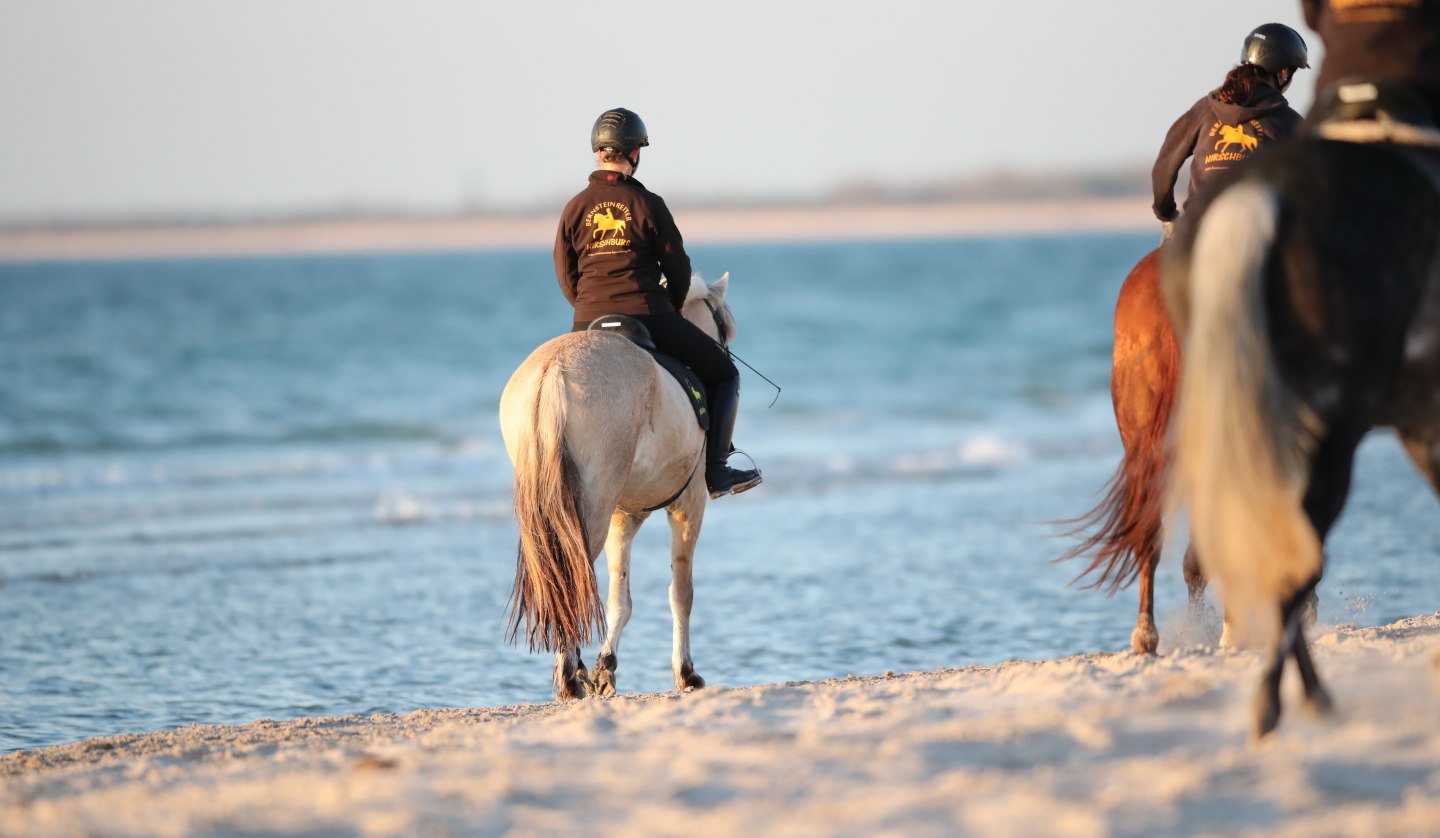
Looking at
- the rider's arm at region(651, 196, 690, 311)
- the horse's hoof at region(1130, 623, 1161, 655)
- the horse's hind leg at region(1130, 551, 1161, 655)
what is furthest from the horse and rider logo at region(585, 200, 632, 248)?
the horse's hoof at region(1130, 623, 1161, 655)

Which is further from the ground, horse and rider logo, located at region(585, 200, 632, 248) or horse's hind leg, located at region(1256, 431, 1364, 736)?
horse and rider logo, located at region(585, 200, 632, 248)

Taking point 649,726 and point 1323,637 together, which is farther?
point 1323,637

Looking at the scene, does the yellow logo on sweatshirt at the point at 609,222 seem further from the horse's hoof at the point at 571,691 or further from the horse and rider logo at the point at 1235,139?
the horse and rider logo at the point at 1235,139

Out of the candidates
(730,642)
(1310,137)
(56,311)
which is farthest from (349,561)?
(56,311)

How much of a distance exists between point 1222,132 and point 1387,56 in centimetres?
217

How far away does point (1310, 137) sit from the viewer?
4238 millimetres

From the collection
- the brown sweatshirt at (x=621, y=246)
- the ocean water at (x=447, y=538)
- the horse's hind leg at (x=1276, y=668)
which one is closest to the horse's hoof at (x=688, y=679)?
the ocean water at (x=447, y=538)

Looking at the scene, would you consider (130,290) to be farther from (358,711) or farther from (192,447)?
(358,711)

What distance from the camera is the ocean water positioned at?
7621 millimetres

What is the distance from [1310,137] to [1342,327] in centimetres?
73

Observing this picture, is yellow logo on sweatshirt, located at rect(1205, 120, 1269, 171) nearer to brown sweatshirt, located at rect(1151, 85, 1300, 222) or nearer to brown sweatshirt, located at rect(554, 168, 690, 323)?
brown sweatshirt, located at rect(1151, 85, 1300, 222)

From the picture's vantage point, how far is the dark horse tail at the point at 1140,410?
6.31 m

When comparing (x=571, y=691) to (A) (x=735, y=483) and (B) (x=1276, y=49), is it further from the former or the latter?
(B) (x=1276, y=49)

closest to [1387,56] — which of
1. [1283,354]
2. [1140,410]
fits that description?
[1283,354]
